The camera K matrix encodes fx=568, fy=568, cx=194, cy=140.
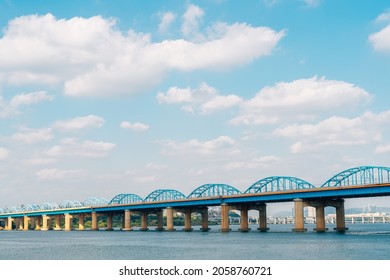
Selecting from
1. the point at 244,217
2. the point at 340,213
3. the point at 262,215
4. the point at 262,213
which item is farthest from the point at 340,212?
the point at 244,217

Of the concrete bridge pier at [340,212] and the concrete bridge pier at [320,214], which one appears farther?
the concrete bridge pier at [340,212]

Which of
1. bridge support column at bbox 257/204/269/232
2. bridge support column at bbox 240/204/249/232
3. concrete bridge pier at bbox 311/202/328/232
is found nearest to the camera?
concrete bridge pier at bbox 311/202/328/232

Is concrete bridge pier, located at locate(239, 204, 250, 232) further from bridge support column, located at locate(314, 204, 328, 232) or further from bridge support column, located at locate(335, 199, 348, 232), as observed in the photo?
bridge support column, located at locate(335, 199, 348, 232)

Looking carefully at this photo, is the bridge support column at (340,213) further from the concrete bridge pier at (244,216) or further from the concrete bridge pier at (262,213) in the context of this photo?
the concrete bridge pier at (244,216)

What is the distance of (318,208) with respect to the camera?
5792 inches

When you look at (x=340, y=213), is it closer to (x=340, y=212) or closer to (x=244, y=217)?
(x=340, y=212)

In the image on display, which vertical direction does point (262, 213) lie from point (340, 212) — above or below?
below

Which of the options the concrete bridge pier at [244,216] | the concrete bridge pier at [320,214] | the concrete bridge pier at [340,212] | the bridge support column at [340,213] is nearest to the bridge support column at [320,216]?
the concrete bridge pier at [320,214]

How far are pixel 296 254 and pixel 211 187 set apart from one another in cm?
10104

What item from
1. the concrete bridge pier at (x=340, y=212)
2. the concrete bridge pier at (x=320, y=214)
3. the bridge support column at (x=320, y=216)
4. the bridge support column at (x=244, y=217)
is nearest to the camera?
the concrete bridge pier at (x=320, y=214)

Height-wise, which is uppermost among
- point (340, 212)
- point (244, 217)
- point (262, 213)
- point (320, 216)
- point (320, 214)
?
point (340, 212)

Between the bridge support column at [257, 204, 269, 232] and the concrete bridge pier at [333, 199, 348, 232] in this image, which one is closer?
the concrete bridge pier at [333, 199, 348, 232]

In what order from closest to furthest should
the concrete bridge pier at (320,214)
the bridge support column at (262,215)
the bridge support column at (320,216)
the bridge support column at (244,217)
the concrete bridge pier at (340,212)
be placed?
the concrete bridge pier at (320,214) < the bridge support column at (320,216) < the concrete bridge pier at (340,212) < the bridge support column at (262,215) < the bridge support column at (244,217)

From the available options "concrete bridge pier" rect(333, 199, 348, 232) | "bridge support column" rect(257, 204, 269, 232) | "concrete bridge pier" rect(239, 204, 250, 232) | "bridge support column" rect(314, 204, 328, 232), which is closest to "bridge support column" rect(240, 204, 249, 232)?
"concrete bridge pier" rect(239, 204, 250, 232)
